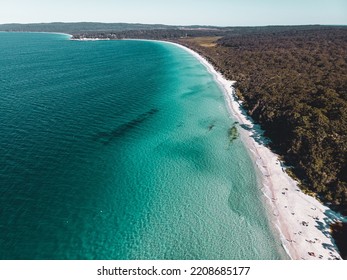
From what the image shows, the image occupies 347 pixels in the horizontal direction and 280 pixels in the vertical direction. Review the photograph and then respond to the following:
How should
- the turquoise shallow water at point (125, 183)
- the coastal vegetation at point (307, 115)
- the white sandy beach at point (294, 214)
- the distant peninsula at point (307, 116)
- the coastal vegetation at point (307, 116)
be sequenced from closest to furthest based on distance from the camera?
the white sandy beach at point (294, 214)
the turquoise shallow water at point (125, 183)
the distant peninsula at point (307, 116)
the coastal vegetation at point (307, 116)
the coastal vegetation at point (307, 115)

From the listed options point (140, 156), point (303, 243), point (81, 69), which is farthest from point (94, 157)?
point (81, 69)

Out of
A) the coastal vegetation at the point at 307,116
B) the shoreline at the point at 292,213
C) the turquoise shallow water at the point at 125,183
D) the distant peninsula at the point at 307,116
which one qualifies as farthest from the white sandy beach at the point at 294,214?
the coastal vegetation at the point at 307,116

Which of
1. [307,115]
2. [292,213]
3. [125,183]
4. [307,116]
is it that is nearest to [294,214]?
[292,213]

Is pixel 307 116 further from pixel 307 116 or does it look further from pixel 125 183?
pixel 125 183

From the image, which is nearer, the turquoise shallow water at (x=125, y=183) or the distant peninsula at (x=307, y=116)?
the turquoise shallow water at (x=125, y=183)

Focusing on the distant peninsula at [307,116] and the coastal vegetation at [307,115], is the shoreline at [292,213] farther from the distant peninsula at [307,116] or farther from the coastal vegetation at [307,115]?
the coastal vegetation at [307,115]

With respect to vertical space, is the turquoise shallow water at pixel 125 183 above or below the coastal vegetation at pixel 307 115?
below
